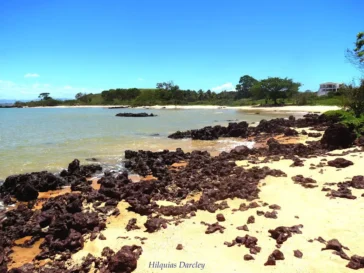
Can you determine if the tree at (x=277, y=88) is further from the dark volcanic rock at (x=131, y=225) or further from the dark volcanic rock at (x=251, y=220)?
the dark volcanic rock at (x=131, y=225)

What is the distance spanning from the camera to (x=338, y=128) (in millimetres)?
14070

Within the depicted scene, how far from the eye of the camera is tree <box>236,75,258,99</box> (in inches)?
4658

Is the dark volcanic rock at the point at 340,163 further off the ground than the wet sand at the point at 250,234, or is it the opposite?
the dark volcanic rock at the point at 340,163

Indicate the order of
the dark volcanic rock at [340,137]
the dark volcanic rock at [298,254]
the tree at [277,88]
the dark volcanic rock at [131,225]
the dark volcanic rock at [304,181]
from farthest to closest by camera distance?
the tree at [277,88]
the dark volcanic rock at [340,137]
the dark volcanic rock at [304,181]
the dark volcanic rock at [131,225]
the dark volcanic rock at [298,254]

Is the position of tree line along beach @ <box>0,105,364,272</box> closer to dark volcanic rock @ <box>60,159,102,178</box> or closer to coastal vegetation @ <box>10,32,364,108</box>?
dark volcanic rock @ <box>60,159,102,178</box>

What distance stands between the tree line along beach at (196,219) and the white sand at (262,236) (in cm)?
2

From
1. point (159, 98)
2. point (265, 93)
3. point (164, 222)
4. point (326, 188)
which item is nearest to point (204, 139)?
point (326, 188)

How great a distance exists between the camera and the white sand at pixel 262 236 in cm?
534

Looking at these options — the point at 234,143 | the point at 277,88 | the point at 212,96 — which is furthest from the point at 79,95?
the point at 234,143

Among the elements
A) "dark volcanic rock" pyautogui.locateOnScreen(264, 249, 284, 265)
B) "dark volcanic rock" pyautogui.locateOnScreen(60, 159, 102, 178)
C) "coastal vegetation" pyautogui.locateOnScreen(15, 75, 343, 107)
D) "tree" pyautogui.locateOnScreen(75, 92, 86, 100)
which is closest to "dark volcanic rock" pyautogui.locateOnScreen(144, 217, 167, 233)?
"dark volcanic rock" pyautogui.locateOnScreen(264, 249, 284, 265)

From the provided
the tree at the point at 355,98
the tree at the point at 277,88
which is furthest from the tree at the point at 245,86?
the tree at the point at 355,98

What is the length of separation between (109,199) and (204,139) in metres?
14.7

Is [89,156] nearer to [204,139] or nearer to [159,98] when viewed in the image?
[204,139]

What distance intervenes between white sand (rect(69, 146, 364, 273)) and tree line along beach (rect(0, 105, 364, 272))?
0.02 metres
